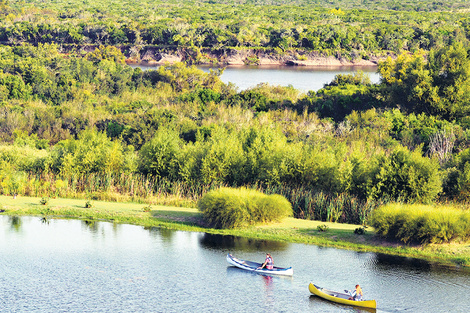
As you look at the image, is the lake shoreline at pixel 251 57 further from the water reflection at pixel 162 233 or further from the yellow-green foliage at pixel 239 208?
the water reflection at pixel 162 233

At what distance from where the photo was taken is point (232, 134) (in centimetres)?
5450

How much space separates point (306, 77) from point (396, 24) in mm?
66853

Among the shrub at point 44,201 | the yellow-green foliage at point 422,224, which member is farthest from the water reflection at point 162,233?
the yellow-green foliage at point 422,224

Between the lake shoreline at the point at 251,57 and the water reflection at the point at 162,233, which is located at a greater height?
the lake shoreline at the point at 251,57

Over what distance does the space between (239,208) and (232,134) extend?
48.0ft

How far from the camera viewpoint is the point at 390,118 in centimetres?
6869

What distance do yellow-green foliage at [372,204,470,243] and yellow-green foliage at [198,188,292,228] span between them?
6551mm

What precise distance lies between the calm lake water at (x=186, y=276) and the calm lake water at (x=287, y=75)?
6697 cm

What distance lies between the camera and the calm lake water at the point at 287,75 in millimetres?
111500

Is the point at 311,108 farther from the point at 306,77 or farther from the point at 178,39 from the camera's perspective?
the point at 178,39

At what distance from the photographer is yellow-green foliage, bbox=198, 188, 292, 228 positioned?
40812 mm

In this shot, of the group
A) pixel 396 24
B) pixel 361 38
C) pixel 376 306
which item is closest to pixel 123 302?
pixel 376 306

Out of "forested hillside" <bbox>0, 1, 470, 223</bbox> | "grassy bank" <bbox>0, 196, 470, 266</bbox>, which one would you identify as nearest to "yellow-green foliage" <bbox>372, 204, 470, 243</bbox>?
"grassy bank" <bbox>0, 196, 470, 266</bbox>

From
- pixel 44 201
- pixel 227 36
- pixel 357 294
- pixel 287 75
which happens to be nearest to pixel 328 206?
pixel 357 294
